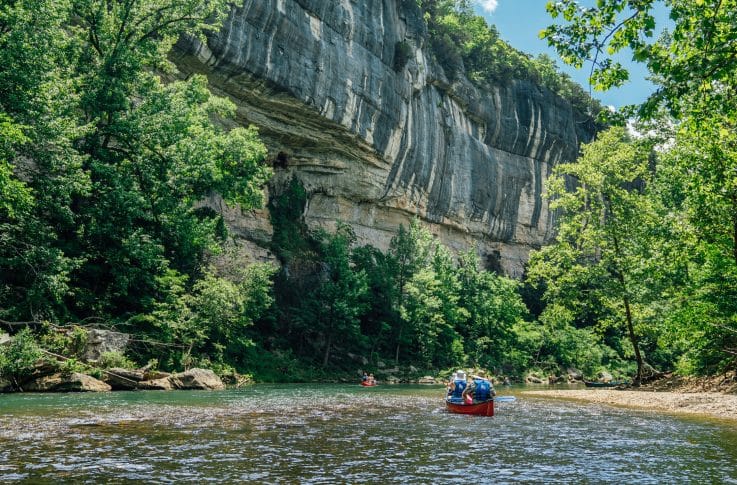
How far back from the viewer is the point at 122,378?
20.6m

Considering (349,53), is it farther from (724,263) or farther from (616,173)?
(724,263)

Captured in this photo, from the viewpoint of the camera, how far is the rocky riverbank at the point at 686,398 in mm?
17219

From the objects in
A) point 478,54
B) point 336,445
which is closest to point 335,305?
point 336,445

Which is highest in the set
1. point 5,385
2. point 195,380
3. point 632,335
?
point 632,335

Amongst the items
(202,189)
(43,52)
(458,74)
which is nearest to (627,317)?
(202,189)

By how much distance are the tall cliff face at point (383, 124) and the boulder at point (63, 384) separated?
2038cm

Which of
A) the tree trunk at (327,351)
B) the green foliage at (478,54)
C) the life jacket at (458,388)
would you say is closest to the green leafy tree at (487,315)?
the tree trunk at (327,351)

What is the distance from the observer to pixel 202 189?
1098 inches

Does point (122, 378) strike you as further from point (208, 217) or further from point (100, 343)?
point (208, 217)

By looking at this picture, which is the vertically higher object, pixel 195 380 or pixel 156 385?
pixel 195 380

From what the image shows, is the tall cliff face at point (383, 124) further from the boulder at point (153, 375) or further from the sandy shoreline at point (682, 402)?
the sandy shoreline at point (682, 402)

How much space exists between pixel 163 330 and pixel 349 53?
25019 millimetres

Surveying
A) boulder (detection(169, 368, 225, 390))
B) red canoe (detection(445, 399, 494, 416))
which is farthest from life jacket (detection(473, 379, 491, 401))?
boulder (detection(169, 368, 225, 390))

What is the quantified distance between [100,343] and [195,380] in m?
3.77
